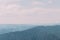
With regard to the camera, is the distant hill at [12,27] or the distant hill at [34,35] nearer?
the distant hill at [34,35]

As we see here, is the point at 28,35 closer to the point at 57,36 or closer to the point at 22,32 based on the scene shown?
the point at 22,32

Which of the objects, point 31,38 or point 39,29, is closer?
point 31,38

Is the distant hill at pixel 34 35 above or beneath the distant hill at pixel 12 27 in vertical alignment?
beneath

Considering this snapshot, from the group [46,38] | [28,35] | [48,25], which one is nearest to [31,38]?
[28,35]

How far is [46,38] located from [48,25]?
1.40 m

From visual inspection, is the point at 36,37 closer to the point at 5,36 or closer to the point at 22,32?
the point at 22,32

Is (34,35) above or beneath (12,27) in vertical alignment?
beneath

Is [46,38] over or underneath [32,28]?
underneath

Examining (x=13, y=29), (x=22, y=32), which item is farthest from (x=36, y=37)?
(x=13, y=29)

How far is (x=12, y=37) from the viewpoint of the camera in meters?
11.5

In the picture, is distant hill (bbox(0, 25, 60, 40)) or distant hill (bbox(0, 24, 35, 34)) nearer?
distant hill (bbox(0, 25, 60, 40))

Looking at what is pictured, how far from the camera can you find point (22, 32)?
11891 millimetres

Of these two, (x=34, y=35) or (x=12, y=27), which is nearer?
(x=34, y=35)

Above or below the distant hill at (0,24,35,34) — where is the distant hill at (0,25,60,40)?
below
